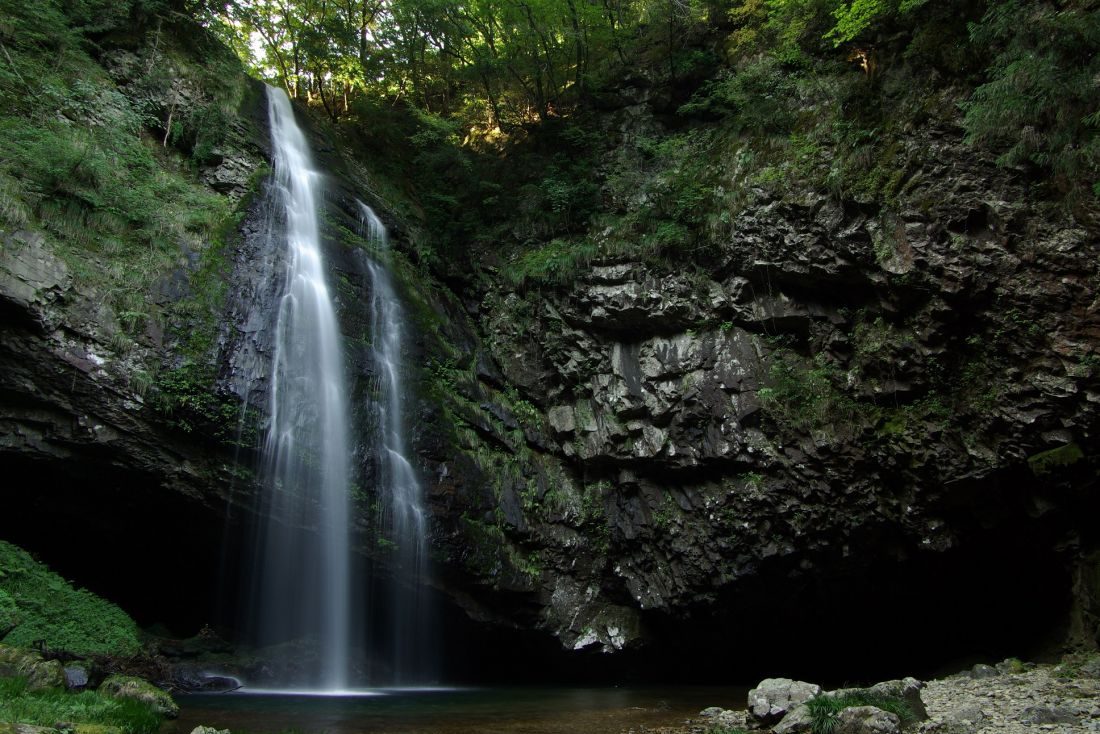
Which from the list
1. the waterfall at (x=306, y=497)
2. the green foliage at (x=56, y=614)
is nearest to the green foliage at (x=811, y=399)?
the waterfall at (x=306, y=497)

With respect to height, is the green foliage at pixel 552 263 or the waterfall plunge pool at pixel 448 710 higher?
the green foliage at pixel 552 263

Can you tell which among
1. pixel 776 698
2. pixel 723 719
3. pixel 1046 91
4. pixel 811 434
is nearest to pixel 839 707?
pixel 776 698

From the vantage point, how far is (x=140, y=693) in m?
7.02

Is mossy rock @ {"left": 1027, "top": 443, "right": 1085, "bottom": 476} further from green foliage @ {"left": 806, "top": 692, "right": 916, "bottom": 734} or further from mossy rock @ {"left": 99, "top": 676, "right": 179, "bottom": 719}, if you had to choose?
mossy rock @ {"left": 99, "top": 676, "right": 179, "bottom": 719}

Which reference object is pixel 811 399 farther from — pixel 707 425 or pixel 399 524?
pixel 399 524

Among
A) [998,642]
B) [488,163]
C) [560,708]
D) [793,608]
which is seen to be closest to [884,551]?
[793,608]

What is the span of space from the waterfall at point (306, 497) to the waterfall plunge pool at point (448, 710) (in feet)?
3.64

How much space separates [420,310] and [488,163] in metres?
5.72

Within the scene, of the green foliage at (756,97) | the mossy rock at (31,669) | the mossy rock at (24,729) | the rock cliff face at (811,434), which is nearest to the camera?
the mossy rock at (24,729)

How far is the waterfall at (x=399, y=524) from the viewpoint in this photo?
10781 mm

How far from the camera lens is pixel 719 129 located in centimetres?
1445

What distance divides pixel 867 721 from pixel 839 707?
42cm

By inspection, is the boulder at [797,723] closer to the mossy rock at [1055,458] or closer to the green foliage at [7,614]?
the mossy rock at [1055,458]

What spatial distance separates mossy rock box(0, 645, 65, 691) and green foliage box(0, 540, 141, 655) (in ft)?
5.35
